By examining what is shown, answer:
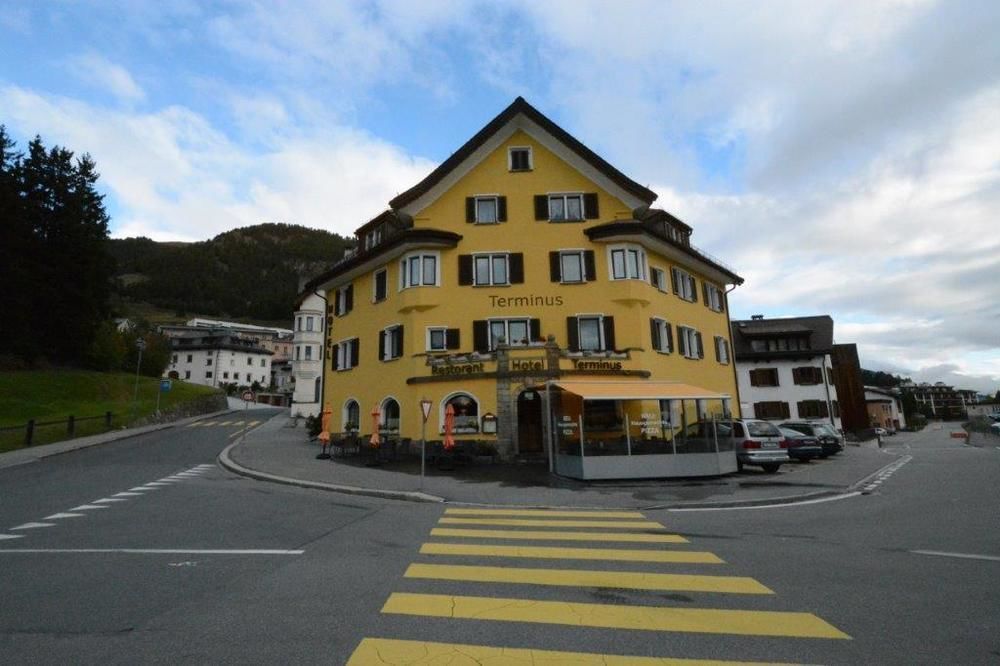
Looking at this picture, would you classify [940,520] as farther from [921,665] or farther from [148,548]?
[148,548]

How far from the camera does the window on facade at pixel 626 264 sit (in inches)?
968

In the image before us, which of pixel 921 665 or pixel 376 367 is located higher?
pixel 376 367

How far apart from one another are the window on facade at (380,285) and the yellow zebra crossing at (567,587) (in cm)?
1787

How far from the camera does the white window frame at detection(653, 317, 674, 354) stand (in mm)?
25656

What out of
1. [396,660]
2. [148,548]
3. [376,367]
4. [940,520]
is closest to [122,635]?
[396,660]

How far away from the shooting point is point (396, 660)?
14.3 ft

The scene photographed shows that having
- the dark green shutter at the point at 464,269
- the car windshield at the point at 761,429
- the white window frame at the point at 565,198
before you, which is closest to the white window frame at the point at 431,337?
the dark green shutter at the point at 464,269

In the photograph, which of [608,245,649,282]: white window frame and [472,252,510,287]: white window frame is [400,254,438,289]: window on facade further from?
[608,245,649,282]: white window frame

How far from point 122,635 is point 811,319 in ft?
192

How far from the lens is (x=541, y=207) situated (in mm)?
25703

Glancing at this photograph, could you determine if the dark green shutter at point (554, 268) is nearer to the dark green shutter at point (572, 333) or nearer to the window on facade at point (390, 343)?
the dark green shutter at point (572, 333)

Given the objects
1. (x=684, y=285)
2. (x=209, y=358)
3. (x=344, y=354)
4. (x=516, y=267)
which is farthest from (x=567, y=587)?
(x=209, y=358)

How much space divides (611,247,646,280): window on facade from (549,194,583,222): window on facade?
2592mm

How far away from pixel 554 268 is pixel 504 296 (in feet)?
8.82
